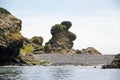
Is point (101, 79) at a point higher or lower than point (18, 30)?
lower

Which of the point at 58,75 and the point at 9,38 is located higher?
the point at 9,38

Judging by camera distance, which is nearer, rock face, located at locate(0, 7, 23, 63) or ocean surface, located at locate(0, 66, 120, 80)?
ocean surface, located at locate(0, 66, 120, 80)

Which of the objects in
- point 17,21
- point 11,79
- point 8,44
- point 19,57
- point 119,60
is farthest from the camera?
point 17,21

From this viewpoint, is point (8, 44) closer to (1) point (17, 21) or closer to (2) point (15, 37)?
(2) point (15, 37)

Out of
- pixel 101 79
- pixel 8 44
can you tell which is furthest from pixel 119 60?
pixel 101 79

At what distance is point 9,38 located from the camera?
6826 inches

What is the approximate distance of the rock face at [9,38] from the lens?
554ft

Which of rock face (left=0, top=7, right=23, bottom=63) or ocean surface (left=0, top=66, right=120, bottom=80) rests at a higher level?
rock face (left=0, top=7, right=23, bottom=63)

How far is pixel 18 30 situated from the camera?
623 feet

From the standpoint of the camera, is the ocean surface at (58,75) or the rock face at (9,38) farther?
the rock face at (9,38)

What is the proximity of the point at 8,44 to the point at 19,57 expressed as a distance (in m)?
13.6

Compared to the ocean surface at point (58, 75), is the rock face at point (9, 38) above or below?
above

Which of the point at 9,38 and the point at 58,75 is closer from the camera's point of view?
the point at 58,75

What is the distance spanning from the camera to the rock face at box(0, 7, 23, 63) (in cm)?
16875
